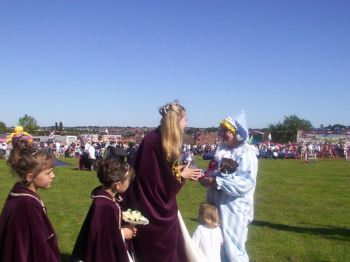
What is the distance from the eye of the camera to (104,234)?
3.67 m

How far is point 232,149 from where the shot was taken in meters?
5.32

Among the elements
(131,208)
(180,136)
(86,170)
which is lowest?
(86,170)

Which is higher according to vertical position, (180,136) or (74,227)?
(180,136)

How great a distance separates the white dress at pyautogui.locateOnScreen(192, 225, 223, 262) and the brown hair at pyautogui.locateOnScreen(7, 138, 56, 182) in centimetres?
226

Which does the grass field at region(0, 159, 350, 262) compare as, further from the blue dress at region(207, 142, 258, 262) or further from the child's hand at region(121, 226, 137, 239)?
the child's hand at region(121, 226, 137, 239)

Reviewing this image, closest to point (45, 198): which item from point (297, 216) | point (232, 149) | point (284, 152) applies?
point (297, 216)

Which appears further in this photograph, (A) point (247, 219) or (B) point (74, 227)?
(B) point (74, 227)

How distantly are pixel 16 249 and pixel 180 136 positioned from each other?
173 centimetres

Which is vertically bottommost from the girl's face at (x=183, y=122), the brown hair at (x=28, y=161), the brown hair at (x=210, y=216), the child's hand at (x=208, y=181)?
the brown hair at (x=210, y=216)

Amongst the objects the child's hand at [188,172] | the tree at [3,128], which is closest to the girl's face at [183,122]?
the child's hand at [188,172]

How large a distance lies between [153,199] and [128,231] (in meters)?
0.37

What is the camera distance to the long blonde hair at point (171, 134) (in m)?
4.10

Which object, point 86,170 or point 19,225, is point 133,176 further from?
point 86,170

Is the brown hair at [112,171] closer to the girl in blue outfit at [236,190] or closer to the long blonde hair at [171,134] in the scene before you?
the long blonde hair at [171,134]
